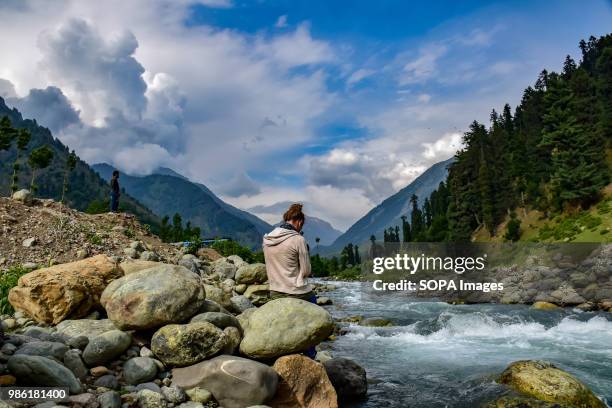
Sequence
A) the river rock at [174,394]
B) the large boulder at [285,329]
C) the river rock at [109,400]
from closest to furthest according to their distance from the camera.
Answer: the river rock at [109,400]
the river rock at [174,394]
the large boulder at [285,329]

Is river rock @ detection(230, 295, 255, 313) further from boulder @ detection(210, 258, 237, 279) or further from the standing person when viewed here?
the standing person

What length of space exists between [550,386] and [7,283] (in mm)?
16185

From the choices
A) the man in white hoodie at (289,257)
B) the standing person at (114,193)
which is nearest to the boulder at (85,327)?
the man in white hoodie at (289,257)

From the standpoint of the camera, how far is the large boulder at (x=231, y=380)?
27.4 feet

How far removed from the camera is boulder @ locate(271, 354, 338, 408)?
9102mm

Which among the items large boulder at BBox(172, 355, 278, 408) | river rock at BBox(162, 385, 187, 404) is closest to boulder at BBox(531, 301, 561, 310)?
large boulder at BBox(172, 355, 278, 408)

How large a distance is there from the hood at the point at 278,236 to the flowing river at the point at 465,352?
5586 mm

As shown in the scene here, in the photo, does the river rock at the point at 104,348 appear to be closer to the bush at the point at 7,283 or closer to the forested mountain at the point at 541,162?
the bush at the point at 7,283

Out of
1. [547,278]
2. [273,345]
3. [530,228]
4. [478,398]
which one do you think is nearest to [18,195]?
[273,345]

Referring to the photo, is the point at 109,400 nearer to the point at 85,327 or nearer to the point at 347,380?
the point at 85,327

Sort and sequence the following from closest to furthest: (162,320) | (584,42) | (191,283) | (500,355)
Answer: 1. (162,320)
2. (191,283)
3. (500,355)
4. (584,42)

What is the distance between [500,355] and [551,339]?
5.83 meters

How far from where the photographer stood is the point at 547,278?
1820 inches

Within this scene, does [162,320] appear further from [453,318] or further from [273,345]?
[453,318]
